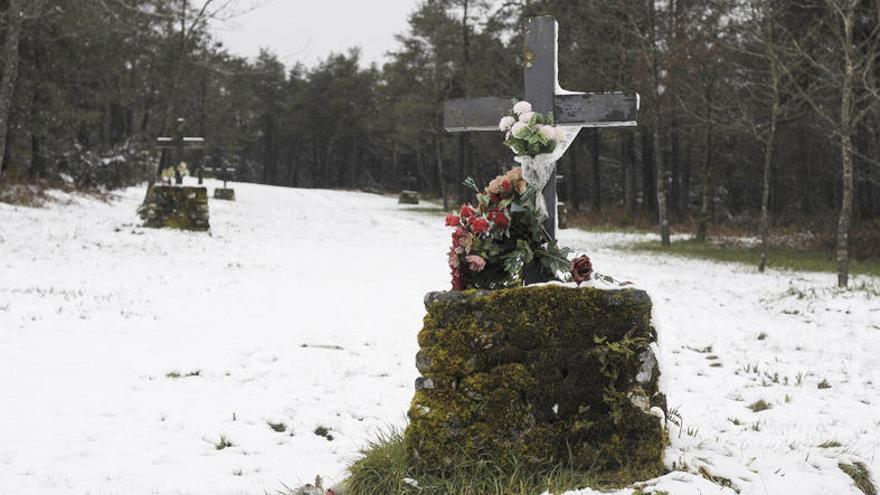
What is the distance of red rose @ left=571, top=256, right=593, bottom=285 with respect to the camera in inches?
146

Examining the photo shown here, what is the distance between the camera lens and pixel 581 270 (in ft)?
12.2

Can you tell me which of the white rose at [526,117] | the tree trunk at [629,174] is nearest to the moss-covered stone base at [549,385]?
the white rose at [526,117]

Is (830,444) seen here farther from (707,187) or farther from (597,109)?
(707,187)

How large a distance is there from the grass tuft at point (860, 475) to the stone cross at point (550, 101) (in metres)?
2.16

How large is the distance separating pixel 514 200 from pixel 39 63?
22430mm

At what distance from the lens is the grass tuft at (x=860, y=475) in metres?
3.65

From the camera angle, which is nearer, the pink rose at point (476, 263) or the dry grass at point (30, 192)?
the pink rose at point (476, 263)

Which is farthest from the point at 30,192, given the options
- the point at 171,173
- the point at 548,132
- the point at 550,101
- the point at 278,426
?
the point at 548,132

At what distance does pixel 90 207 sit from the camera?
2003 centimetres

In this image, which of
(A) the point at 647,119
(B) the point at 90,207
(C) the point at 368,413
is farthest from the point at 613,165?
(C) the point at 368,413

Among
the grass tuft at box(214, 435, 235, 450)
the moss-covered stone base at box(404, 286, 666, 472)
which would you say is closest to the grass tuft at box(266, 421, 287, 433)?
the grass tuft at box(214, 435, 235, 450)

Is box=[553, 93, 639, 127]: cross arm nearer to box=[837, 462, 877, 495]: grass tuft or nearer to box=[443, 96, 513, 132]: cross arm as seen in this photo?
box=[443, 96, 513, 132]: cross arm

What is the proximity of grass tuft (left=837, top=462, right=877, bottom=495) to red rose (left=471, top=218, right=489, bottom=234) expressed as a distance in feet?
8.11

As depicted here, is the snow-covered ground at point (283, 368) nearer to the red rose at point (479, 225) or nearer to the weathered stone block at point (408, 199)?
the red rose at point (479, 225)
